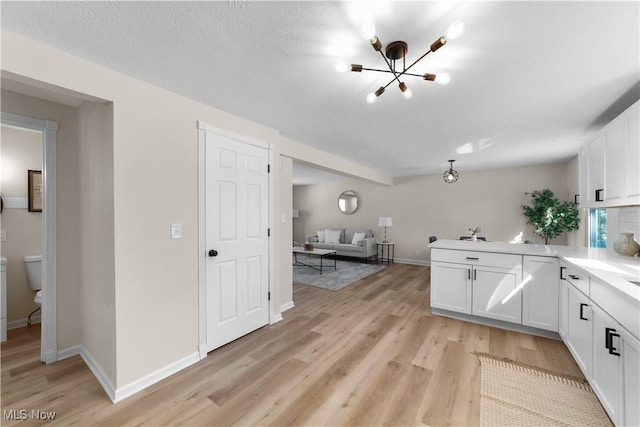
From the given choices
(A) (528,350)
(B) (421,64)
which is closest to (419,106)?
(B) (421,64)

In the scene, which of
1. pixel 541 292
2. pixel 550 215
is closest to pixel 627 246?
pixel 541 292

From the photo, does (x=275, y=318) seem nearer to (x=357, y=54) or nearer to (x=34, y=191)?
(x=357, y=54)

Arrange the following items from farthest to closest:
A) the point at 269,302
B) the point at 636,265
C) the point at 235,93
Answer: the point at 269,302, the point at 235,93, the point at 636,265

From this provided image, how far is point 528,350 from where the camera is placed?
2.49m

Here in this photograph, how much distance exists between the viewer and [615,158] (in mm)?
2295

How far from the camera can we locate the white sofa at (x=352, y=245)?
6793 mm

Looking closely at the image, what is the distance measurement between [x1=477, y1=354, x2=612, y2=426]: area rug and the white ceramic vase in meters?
1.31

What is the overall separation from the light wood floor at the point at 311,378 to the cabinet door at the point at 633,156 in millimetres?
1511

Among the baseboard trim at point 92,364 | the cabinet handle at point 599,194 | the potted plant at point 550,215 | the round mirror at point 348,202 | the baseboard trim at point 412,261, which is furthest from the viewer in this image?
the round mirror at point 348,202

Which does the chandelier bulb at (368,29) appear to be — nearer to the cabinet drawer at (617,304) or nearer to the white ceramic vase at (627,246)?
the cabinet drawer at (617,304)

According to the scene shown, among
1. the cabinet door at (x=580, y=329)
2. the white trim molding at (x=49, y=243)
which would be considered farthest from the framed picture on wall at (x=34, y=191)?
the cabinet door at (x=580, y=329)

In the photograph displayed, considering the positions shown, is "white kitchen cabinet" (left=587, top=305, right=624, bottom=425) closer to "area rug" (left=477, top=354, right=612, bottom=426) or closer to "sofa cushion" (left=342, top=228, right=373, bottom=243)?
"area rug" (left=477, top=354, right=612, bottom=426)

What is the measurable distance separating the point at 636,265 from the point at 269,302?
334 cm

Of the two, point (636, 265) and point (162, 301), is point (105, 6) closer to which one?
point (162, 301)
